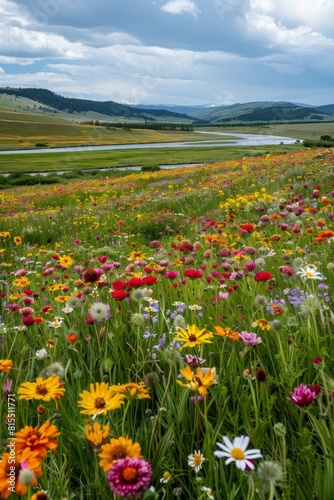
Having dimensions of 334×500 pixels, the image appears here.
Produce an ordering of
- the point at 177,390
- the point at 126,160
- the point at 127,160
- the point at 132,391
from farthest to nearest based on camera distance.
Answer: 1. the point at 126,160
2. the point at 127,160
3. the point at 177,390
4. the point at 132,391

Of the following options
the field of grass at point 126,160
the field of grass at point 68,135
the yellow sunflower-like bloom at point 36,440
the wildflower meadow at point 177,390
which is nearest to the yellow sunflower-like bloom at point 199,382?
the wildflower meadow at point 177,390

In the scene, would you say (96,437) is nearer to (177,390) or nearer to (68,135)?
(177,390)

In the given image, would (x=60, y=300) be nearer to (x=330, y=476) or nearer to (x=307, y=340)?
(x=307, y=340)

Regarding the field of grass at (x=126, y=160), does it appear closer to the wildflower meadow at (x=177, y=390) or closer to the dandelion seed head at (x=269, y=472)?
the wildflower meadow at (x=177, y=390)

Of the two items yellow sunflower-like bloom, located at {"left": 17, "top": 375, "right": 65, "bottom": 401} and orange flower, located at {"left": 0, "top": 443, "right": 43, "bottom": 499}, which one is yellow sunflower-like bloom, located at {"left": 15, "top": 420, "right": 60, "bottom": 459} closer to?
orange flower, located at {"left": 0, "top": 443, "right": 43, "bottom": 499}

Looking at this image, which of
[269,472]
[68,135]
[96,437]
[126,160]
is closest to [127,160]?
[126,160]

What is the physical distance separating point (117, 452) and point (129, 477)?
0.32ft

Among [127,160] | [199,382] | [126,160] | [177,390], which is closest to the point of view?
[199,382]

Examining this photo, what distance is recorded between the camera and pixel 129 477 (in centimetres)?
93

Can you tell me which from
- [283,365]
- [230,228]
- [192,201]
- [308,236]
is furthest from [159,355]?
[192,201]

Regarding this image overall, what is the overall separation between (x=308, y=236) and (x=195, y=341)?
3.28 m

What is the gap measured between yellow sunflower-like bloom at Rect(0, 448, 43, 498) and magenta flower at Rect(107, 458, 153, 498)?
182 millimetres

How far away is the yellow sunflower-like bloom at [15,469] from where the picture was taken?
3.11 ft

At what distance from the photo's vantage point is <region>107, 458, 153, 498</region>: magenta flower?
91 cm
